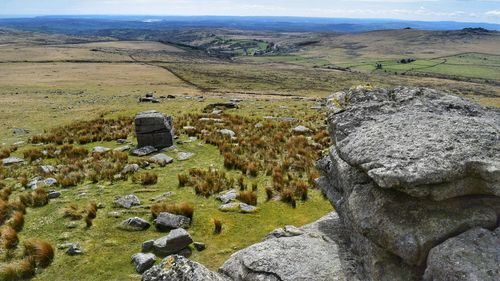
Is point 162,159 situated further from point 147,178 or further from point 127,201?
point 127,201

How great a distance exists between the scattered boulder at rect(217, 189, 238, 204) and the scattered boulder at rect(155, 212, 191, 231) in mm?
2518

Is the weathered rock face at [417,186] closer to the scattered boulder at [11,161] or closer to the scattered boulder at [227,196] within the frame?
the scattered boulder at [227,196]

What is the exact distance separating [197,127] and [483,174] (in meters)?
24.9

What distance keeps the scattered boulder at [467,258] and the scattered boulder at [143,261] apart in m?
7.65

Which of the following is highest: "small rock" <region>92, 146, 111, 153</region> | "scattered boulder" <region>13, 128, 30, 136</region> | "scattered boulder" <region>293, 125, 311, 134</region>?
"scattered boulder" <region>293, 125, 311, 134</region>

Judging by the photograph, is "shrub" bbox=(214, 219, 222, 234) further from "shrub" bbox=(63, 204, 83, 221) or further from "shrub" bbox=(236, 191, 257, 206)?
"shrub" bbox=(63, 204, 83, 221)

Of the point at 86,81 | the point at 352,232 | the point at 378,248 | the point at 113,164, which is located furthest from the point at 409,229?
the point at 86,81

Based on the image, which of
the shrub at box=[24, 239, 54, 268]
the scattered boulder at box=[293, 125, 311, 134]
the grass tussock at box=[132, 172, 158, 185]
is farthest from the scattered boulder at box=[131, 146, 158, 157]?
the shrub at box=[24, 239, 54, 268]

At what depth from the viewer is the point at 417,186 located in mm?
7977

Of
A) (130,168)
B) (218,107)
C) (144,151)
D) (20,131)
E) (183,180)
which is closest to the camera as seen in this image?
(183,180)

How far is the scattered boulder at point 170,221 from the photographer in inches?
570

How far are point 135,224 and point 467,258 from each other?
10936 millimetres

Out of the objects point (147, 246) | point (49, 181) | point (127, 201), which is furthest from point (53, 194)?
point (147, 246)

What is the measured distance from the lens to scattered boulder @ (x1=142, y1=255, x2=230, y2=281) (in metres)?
8.57
